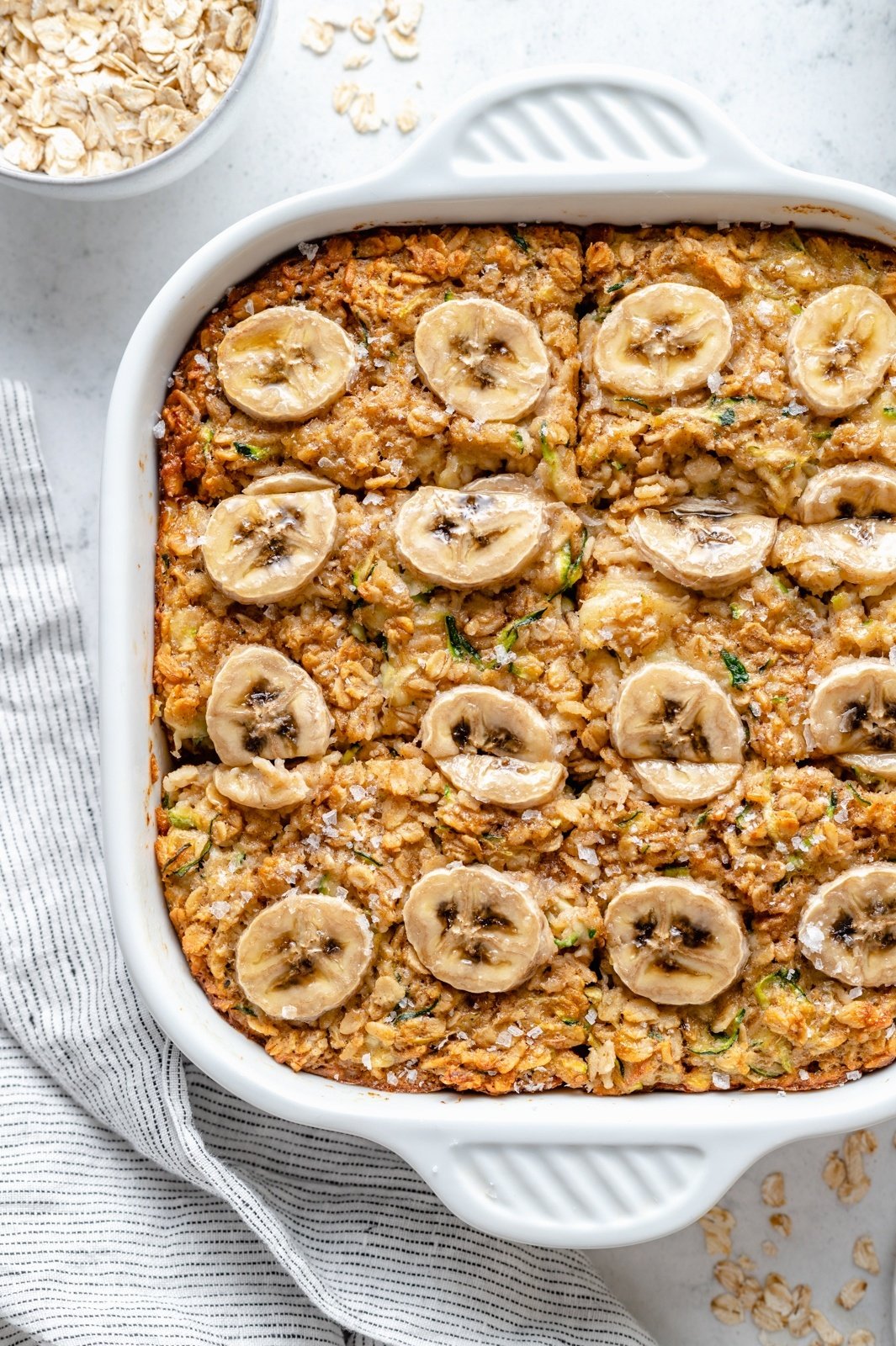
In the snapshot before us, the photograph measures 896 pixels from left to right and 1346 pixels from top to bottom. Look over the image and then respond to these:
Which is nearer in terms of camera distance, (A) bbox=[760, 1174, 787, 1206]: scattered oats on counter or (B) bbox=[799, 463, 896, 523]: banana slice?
(B) bbox=[799, 463, 896, 523]: banana slice

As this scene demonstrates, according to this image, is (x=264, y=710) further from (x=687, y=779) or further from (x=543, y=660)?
(x=687, y=779)

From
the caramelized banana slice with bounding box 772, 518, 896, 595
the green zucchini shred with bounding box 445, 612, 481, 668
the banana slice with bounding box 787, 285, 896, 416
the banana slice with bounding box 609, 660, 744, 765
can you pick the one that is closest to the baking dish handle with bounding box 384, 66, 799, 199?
the banana slice with bounding box 787, 285, 896, 416

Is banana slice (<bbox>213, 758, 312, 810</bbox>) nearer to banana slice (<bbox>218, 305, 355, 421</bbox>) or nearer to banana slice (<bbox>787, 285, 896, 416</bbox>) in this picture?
banana slice (<bbox>218, 305, 355, 421</bbox>)

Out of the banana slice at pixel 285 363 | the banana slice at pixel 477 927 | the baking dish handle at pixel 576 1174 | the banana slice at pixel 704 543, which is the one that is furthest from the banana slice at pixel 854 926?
the banana slice at pixel 285 363

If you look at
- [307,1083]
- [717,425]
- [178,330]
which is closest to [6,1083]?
[307,1083]

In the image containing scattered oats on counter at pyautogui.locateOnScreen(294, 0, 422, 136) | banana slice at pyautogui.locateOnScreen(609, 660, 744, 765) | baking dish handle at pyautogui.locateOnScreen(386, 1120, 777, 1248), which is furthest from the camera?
scattered oats on counter at pyautogui.locateOnScreen(294, 0, 422, 136)

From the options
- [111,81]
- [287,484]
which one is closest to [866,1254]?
[287,484]

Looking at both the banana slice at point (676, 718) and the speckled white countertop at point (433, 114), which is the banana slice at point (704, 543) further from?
the speckled white countertop at point (433, 114)
